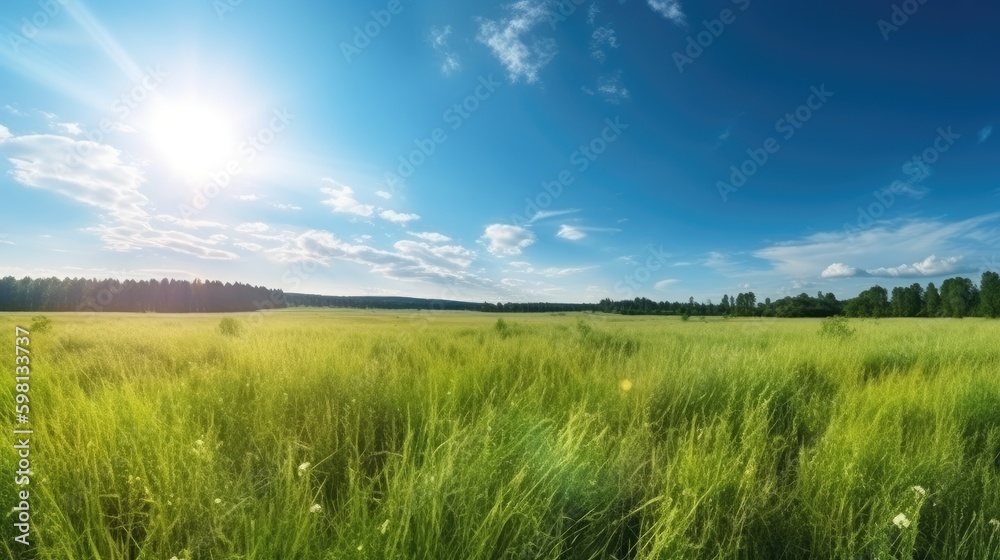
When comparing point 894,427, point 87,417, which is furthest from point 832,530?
point 87,417

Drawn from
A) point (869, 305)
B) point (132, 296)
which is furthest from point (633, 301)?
point (132, 296)

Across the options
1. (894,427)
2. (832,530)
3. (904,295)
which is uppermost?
(904,295)

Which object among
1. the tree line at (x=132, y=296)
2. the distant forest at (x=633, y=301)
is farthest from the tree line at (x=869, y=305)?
the tree line at (x=132, y=296)

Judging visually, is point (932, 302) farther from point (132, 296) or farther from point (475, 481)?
point (132, 296)

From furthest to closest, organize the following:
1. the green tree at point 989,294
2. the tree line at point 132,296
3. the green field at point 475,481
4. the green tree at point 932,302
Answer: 1. the green tree at point 932,302
2. the green tree at point 989,294
3. the tree line at point 132,296
4. the green field at point 475,481

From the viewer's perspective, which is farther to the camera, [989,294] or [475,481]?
[989,294]

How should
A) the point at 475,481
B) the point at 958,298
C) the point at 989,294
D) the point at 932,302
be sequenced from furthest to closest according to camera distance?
1. the point at 932,302
2. the point at 958,298
3. the point at 989,294
4. the point at 475,481

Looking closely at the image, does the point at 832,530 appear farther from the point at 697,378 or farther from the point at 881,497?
Answer: the point at 697,378

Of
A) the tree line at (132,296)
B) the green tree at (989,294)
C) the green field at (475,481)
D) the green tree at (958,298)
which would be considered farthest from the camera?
the green tree at (958,298)

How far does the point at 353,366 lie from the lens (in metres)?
5.27

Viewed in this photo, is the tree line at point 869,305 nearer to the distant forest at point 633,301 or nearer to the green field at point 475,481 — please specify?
the distant forest at point 633,301

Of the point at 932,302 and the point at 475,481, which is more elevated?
the point at 932,302

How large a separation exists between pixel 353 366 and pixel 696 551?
167 inches

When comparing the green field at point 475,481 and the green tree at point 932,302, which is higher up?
the green tree at point 932,302
